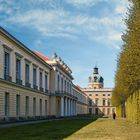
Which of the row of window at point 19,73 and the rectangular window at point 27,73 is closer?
the row of window at point 19,73

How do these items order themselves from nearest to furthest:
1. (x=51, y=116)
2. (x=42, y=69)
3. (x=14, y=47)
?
(x=14, y=47)
(x=42, y=69)
(x=51, y=116)

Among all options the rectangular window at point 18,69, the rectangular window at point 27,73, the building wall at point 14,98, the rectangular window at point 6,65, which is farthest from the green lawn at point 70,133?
the rectangular window at point 27,73

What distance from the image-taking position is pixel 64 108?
88688 millimetres

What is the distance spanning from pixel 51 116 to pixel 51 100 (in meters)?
3.87

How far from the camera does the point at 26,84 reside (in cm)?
5781

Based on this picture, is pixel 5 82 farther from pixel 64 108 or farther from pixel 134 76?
pixel 64 108

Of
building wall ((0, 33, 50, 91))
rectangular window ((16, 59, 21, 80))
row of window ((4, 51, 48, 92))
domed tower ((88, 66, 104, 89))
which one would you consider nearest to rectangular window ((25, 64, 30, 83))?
row of window ((4, 51, 48, 92))

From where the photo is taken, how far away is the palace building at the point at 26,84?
153 feet

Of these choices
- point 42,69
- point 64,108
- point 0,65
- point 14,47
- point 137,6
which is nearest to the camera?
point 137,6

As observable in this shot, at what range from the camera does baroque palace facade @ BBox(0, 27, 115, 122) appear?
46.7m

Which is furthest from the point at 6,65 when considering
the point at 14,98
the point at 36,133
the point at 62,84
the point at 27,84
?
the point at 62,84

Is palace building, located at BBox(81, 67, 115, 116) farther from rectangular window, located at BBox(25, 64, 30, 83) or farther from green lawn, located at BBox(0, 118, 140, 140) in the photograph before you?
green lawn, located at BBox(0, 118, 140, 140)

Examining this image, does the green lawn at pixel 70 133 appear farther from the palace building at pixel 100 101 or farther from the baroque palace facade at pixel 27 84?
the palace building at pixel 100 101

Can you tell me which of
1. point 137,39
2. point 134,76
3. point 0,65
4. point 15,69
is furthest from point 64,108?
point 137,39
